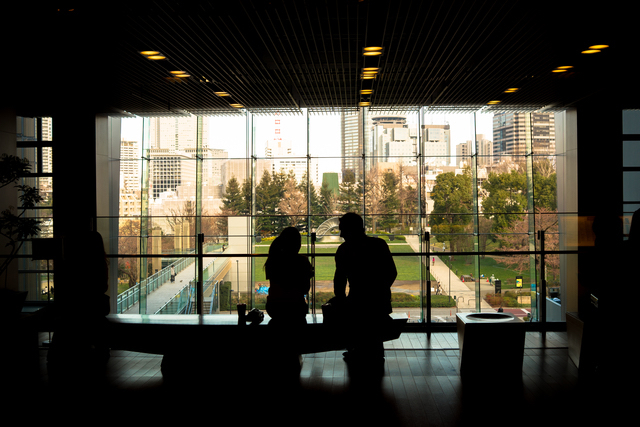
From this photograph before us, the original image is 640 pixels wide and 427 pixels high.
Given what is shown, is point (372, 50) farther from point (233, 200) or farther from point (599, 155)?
point (233, 200)

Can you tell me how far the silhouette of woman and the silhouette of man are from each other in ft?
1.00

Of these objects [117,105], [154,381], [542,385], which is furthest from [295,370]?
[117,105]

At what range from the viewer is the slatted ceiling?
2914 mm

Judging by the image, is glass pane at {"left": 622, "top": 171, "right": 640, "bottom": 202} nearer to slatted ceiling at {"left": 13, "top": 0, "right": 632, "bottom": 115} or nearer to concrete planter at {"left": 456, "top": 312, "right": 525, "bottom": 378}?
slatted ceiling at {"left": 13, "top": 0, "right": 632, "bottom": 115}

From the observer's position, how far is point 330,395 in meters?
3.13

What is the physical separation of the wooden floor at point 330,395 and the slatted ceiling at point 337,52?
2601 mm

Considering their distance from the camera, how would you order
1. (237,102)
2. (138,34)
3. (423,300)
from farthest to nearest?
(423,300) → (237,102) → (138,34)

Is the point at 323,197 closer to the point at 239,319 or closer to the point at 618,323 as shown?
the point at 239,319

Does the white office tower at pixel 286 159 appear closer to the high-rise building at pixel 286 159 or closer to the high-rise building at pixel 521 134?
the high-rise building at pixel 286 159

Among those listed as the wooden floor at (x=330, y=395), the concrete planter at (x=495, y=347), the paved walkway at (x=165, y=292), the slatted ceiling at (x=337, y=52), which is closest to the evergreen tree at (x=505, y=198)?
the slatted ceiling at (x=337, y=52)

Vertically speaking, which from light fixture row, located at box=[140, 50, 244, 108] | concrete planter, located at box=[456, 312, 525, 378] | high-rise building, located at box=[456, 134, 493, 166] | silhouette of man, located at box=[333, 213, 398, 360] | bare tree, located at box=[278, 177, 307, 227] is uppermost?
light fixture row, located at box=[140, 50, 244, 108]

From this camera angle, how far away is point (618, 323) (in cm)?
339

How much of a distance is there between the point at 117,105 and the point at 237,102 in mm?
1708

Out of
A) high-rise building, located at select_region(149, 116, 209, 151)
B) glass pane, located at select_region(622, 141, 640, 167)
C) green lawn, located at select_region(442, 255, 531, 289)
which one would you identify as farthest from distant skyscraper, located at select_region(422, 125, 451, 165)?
high-rise building, located at select_region(149, 116, 209, 151)
